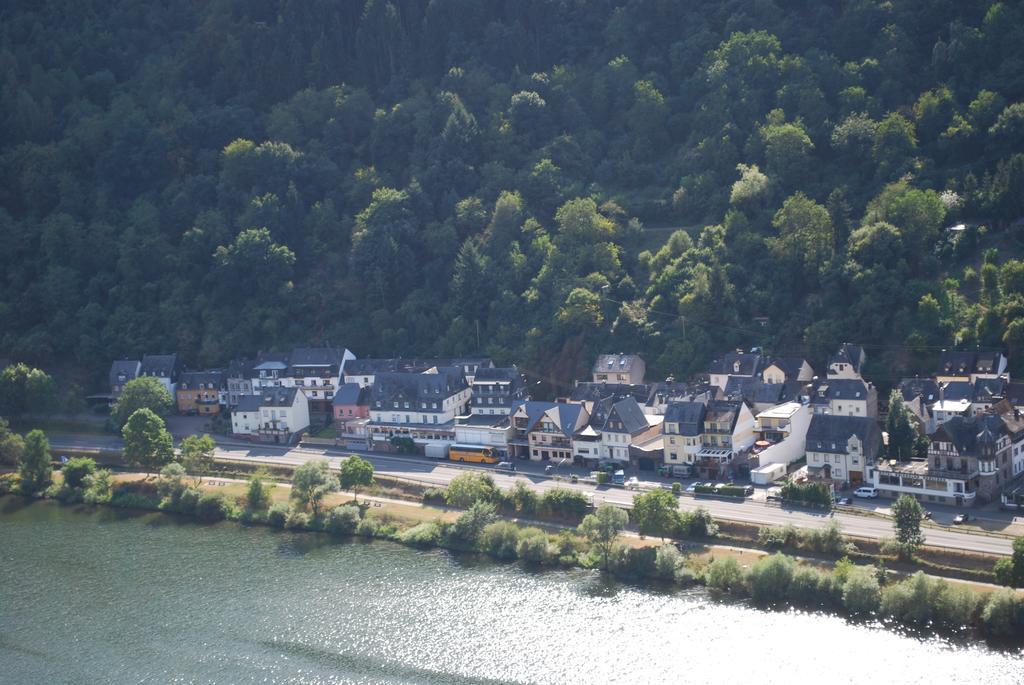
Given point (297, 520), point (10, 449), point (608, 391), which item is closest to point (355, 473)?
point (297, 520)

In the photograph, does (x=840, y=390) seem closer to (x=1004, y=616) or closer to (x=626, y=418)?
(x=626, y=418)

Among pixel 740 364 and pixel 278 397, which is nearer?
pixel 740 364

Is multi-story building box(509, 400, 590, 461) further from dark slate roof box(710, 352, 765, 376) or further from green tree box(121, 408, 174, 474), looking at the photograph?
green tree box(121, 408, 174, 474)

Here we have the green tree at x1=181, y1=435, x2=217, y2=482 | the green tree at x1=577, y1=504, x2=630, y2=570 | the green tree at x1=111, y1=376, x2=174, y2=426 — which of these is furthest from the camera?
the green tree at x1=111, y1=376, x2=174, y2=426

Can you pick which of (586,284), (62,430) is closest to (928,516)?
(586,284)

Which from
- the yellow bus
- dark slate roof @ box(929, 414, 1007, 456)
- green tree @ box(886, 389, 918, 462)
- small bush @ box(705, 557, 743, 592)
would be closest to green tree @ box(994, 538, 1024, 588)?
dark slate roof @ box(929, 414, 1007, 456)
